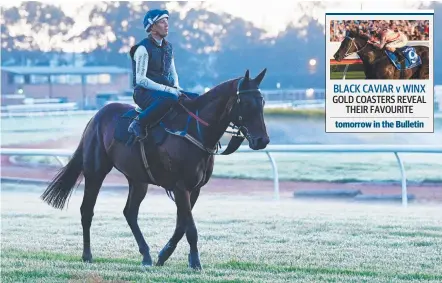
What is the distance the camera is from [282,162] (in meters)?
17.7

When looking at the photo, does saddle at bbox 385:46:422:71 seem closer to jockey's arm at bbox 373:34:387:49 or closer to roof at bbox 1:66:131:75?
jockey's arm at bbox 373:34:387:49

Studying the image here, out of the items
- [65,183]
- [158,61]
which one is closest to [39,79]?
[65,183]

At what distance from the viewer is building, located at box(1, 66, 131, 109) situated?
15367mm

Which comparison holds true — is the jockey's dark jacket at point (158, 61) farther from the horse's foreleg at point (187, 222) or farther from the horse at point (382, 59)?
the horse at point (382, 59)

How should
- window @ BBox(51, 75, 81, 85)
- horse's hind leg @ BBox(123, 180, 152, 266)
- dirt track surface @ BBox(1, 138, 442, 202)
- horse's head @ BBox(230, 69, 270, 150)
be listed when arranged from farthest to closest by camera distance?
window @ BBox(51, 75, 81, 85) < dirt track surface @ BBox(1, 138, 442, 202) < horse's hind leg @ BBox(123, 180, 152, 266) < horse's head @ BBox(230, 69, 270, 150)

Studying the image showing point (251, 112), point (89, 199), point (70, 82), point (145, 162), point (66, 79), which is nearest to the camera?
point (251, 112)

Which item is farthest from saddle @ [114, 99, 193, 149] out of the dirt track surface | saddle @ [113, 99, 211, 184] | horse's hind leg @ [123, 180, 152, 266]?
the dirt track surface

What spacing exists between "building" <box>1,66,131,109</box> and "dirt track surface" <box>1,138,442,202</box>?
740mm

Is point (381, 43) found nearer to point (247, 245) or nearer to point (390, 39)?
point (390, 39)

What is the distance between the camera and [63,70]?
15.4m

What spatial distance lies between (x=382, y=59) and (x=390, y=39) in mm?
183

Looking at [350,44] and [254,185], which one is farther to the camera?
[254,185]

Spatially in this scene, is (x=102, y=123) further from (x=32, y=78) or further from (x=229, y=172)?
(x=229, y=172)

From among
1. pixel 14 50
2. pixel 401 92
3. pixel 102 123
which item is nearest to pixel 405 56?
pixel 401 92
